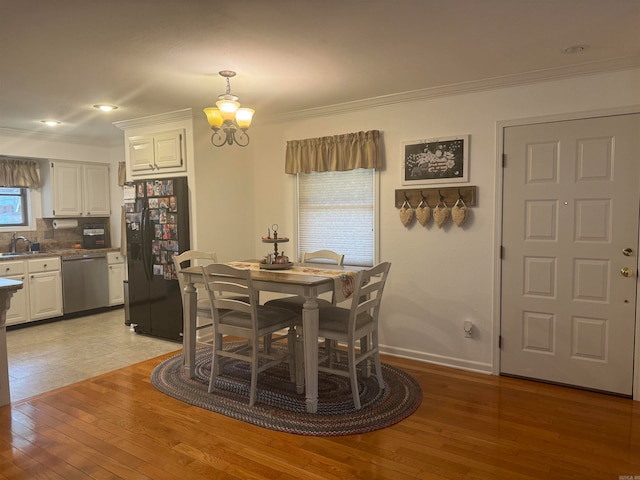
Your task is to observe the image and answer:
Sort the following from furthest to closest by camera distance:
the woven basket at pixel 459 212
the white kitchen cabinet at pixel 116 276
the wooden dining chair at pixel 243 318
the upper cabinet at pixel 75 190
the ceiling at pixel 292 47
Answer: the white kitchen cabinet at pixel 116 276 < the upper cabinet at pixel 75 190 < the woven basket at pixel 459 212 < the wooden dining chair at pixel 243 318 < the ceiling at pixel 292 47

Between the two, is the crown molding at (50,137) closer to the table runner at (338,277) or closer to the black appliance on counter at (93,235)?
the black appliance on counter at (93,235)

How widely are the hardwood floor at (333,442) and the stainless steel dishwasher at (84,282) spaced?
8.60ft

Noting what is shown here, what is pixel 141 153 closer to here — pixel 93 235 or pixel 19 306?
pixel 93 235

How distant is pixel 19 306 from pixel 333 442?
441 cm

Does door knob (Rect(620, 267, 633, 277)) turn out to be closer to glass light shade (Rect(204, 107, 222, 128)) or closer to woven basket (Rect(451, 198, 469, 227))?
woven basket (Rect(451, 198, 469, 227))

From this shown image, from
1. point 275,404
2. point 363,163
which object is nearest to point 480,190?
point 363,163

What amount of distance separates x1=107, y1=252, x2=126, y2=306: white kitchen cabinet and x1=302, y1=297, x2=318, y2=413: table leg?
4197mm

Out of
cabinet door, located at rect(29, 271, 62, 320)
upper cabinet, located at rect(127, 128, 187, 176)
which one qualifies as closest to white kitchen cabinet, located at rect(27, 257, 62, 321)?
cabinet door, located at rect(29, 271, 62, 320)

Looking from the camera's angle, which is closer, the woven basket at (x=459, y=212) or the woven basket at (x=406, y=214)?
the woven basket at (x=459, y=212)

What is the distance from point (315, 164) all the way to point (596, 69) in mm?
2413

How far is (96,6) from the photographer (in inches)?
83.8

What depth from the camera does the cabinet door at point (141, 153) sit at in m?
4.68

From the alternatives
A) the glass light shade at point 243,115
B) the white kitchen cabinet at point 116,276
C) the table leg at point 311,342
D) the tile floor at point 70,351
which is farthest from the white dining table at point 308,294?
the white kitchen cabinet at point 116,276

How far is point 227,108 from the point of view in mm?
3062
